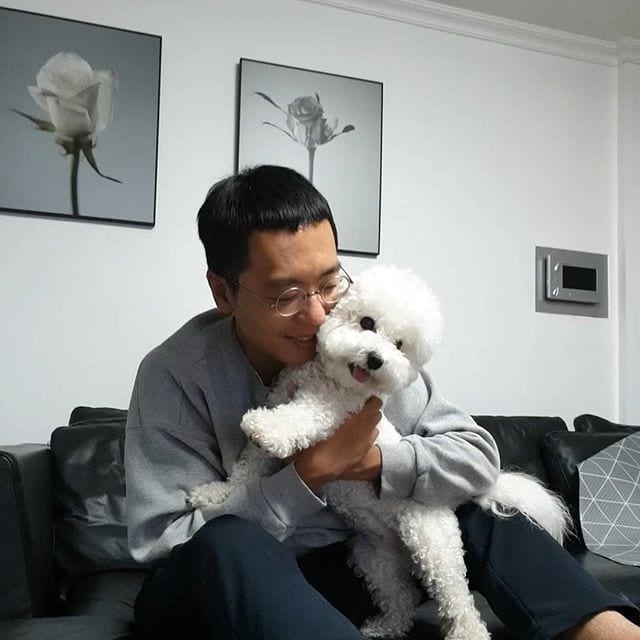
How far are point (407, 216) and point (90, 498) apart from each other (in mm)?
1453

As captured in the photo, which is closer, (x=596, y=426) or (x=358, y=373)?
(x=358, y=373)

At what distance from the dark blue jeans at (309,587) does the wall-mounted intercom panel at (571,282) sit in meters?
1.71

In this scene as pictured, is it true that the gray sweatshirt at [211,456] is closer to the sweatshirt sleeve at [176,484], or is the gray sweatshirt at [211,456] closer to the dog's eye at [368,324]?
the sweatshirt sleeve at [176,484]

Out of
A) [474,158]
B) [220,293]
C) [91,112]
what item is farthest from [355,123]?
[220,293]

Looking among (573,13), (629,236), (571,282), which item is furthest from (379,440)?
(573,13)

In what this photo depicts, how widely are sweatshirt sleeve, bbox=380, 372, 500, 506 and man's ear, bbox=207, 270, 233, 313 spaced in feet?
1.08

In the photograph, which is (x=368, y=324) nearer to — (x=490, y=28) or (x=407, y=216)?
(x=407, y=216)

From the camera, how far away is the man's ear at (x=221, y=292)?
4.11ft

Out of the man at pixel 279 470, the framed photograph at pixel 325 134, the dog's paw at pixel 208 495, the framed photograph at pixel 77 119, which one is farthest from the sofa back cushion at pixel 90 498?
the framed photograph at pixel 325 134

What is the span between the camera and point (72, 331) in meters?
2.23

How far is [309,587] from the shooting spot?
3.23 ft

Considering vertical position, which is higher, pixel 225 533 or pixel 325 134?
pixel 325 134

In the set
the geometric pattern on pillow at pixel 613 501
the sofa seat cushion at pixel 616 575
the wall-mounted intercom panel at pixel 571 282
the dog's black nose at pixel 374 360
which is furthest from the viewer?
the wall-mounted intercom panel at pixel 571 282

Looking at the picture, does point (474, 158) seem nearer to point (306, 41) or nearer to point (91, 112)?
point (306, 41)
